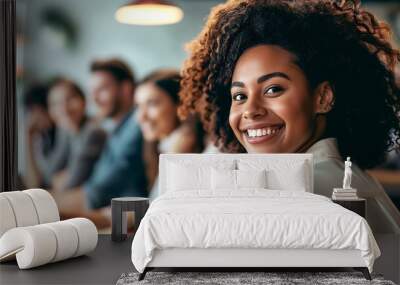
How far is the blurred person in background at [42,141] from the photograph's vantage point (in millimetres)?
7477

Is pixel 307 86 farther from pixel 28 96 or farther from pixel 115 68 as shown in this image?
pixel 28 96

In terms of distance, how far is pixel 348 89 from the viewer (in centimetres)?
711

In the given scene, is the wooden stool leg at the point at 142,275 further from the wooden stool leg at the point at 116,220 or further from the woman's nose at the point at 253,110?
the woman's nose at the point at 253,110

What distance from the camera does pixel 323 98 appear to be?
7102mm

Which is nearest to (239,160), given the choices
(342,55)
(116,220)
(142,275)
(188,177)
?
(188,177)

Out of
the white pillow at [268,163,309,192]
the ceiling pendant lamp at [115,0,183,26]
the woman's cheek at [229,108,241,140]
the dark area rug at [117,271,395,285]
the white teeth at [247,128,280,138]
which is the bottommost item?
the dark area rug at [117,271,395,285]

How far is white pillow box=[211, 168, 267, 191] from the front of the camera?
6352mm

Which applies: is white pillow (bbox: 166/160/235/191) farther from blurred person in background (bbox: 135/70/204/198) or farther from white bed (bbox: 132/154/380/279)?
white bed (bbox: 132/154/380/279)

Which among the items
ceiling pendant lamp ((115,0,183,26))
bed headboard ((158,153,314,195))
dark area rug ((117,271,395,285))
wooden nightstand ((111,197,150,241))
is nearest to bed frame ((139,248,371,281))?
dark area rug ((117,271,395,285))

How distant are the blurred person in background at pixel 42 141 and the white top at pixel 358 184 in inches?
112

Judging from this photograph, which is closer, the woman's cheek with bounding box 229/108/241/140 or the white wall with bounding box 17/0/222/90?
the woman's cheek with bounding box 229/108/241/140

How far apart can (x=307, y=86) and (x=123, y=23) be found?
222 centimetres

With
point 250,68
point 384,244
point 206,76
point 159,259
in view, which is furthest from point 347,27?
point 159,259

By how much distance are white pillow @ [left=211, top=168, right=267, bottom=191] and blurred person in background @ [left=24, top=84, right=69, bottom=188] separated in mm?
2035
